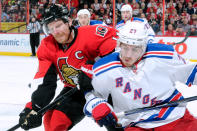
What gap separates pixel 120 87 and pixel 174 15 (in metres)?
6.76

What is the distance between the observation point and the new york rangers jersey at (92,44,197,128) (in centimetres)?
157

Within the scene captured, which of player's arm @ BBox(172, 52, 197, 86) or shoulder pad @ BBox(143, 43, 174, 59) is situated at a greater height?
shoulder pad @ BBox(143, 43, 174, 59)

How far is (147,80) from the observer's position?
1.58 m

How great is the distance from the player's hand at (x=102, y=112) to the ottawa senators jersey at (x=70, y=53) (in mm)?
409

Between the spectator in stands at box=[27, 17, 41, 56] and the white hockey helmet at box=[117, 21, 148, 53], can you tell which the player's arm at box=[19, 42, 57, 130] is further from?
the spectator in stands at box=[27, 17, 41, 56]

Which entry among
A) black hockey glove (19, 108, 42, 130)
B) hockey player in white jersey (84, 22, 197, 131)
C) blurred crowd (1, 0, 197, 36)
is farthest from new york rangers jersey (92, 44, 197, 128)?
blurred crowd (1, 0, 197, 36)

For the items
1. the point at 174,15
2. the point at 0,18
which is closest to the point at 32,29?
the point at 0,18

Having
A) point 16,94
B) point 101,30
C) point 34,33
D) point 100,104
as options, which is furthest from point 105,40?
point 34,33

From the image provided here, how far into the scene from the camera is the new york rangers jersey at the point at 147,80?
5.16ft

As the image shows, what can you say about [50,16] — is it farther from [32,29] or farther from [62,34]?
[32,29]

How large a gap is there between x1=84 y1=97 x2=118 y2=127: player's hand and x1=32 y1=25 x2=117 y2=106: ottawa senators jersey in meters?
0.41

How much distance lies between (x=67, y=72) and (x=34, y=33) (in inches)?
292

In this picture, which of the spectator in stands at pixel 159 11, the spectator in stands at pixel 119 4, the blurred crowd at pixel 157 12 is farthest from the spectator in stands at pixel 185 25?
the spectator in stands at pixel 119 4

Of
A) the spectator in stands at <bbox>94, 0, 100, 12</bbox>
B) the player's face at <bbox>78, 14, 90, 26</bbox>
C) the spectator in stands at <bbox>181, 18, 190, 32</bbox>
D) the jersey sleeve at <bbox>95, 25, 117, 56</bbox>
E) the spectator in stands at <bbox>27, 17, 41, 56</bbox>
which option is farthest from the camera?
the spectator in stands at <bbox>27, 17, 41, 56</bbox>
